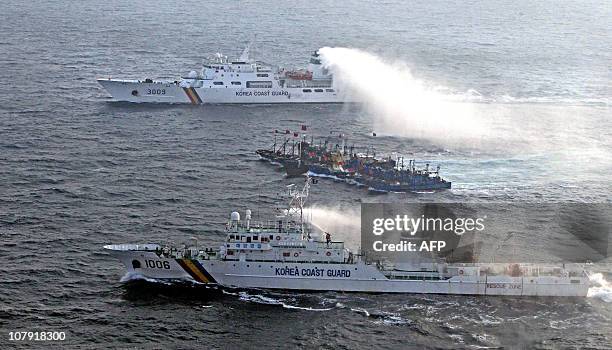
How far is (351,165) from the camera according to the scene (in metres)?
138

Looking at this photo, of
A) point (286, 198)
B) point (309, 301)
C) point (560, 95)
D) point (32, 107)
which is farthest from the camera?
point (560, 95)

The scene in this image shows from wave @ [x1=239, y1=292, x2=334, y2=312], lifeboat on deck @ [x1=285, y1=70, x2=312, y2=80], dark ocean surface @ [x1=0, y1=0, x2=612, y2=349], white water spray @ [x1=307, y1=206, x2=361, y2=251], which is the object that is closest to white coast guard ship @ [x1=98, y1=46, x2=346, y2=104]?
lifeboat on deck @ [x1=285, y1=70, x2=312, y2=80]

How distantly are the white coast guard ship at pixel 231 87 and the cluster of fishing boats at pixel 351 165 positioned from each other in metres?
32.4

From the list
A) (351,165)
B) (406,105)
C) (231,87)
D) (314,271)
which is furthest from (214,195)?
(406,105)

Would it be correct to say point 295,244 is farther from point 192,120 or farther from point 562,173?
point 192,120

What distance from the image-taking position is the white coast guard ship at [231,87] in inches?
7008

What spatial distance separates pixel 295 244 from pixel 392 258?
11165 mm

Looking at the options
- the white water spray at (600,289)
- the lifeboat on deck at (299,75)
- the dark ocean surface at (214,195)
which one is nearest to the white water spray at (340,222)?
the dark ocean surface at (214,195)

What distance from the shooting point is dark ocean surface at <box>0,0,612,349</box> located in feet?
294

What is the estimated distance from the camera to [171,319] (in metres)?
91.0

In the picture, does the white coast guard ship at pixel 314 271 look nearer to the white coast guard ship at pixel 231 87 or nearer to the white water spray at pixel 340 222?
A: the white water spray at pixel 340 222

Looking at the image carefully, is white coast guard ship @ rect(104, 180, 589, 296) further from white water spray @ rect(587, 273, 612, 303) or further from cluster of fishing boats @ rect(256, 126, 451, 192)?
cluster of fishing boats @ rect(256, 126, 451, 192)

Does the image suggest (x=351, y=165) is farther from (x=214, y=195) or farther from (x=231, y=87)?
(x=231, y=87)

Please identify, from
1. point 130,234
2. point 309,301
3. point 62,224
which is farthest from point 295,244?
point 62,224
